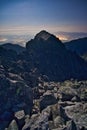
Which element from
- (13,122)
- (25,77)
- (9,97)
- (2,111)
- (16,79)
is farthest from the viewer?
(25,77)

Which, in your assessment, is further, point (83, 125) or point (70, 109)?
point (70, 109)

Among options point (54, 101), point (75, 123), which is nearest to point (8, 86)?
point (54, 101)

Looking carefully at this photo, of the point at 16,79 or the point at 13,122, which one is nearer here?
the point at 13,122

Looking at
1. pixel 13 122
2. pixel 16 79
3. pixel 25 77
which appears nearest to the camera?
pixel 13 122

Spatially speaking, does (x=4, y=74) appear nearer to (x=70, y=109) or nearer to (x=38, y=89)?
(x=38, y=89)

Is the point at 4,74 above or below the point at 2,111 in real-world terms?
above

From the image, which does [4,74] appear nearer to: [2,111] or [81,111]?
[2,111]

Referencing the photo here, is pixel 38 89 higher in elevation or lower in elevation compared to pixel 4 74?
lower

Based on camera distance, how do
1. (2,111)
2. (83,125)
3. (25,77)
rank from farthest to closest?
(25,77), (2,111), (83,125)

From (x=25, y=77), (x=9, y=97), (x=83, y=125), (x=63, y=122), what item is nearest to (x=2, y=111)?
(x=9, y=97)
